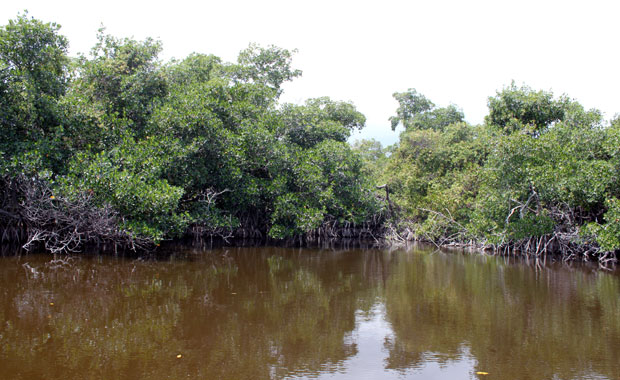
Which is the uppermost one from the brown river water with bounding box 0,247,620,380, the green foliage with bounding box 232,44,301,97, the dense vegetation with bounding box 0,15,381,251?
the green foliage with bounding box 232,44,301,97

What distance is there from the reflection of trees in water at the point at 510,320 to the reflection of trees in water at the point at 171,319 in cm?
Result: 82

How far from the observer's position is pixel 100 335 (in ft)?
16.8

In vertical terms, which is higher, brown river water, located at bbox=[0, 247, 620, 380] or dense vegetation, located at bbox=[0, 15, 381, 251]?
dense vegetation, located at bbox=[0, 15, 381, 251]

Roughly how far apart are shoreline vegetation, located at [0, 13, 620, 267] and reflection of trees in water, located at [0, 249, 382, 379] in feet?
5.72

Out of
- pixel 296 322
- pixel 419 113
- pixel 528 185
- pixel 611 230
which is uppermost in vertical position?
pixel 419 113

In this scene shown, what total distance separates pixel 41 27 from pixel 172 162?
14.3 ft

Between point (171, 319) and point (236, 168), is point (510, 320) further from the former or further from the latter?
point (236, 168)

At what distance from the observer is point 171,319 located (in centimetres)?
586

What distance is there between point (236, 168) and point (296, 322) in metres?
8.10

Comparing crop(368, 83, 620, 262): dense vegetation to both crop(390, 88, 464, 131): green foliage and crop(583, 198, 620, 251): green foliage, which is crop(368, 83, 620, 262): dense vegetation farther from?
crop(390, 88, 464, 131): green foliage

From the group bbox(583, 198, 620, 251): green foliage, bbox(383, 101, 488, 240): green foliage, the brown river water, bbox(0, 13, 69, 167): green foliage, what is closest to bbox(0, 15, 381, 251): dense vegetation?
bbox(0, 13, 69, 167): green foliage

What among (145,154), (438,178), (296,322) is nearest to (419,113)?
(438,178)

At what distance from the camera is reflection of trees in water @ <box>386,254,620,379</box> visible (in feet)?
15.6

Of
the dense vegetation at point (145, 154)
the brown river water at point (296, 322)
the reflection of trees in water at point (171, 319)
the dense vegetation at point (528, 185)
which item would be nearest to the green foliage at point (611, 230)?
the dense vegetation at point (528, 185)
